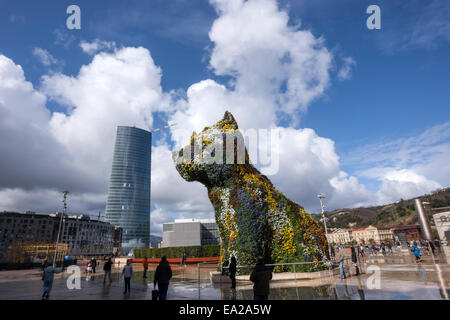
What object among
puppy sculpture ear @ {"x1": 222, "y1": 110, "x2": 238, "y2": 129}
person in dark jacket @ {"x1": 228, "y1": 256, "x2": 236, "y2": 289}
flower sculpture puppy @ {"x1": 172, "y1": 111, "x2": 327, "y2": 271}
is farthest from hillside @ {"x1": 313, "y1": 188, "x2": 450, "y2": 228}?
person in dark jacket @ {"x1": 228, "y1": 256, "x2": 236, "y2": 289}

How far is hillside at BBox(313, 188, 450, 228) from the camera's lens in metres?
103

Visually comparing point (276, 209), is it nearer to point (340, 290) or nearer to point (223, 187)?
point (223, 187)

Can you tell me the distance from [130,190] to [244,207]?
137593mm

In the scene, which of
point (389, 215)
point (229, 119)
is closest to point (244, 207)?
point (229, 119)

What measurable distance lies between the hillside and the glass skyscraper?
9245 cm

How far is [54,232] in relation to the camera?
349 ft

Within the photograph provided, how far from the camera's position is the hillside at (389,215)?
103m

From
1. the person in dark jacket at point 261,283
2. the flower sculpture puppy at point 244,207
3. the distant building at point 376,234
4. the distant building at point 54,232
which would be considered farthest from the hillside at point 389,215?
the distant building at point 54,232

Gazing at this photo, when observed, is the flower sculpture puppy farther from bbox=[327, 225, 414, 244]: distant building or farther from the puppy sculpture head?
bbox=[327, 225, 414, 244]: distant building

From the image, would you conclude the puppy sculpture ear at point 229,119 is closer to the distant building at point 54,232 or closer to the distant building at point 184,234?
the distant building at point 184,234

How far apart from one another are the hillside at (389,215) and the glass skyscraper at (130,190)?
92.5m

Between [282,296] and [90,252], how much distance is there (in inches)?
4873

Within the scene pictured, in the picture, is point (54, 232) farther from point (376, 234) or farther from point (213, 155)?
point (376, 234)
